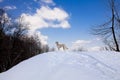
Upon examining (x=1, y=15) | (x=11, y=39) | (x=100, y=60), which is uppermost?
(x=1, y=15)

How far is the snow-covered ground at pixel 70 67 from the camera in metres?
4.02

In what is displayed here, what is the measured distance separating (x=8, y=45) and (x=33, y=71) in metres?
27.7

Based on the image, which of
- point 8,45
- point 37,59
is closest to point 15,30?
point 8,45

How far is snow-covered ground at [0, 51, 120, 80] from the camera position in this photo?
13.2ft

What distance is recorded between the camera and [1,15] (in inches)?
1245

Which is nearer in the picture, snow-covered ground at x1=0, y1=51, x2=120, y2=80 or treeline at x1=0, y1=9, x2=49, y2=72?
snow-covered ground at x1=0, y1=51, x2=120, y2=80

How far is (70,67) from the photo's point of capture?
4.33 metres

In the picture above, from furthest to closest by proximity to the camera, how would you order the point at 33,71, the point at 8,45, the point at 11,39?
the point at 11,39, the point at 8,45, the point at 33,71

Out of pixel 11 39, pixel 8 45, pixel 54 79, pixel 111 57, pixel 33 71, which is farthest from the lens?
pixel 11 39

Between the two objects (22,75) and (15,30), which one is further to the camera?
(15,30)

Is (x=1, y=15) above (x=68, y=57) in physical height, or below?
above

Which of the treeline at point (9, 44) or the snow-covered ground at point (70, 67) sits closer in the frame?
the snow-covered ground at point (70, 67)

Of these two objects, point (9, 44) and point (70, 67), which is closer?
point (70, 67)

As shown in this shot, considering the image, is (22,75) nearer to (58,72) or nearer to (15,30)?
(58,72)
